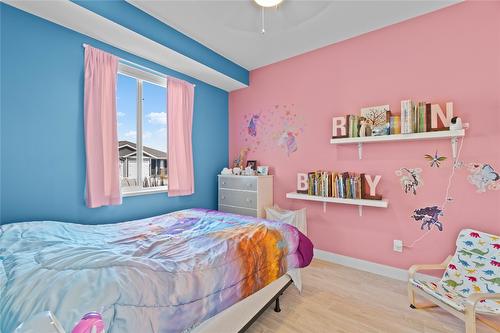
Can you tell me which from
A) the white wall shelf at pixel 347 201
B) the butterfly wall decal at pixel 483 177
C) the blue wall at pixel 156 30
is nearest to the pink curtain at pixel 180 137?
the blue wall at pixel 156 30

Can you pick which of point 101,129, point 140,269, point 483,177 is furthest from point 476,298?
point 101,129

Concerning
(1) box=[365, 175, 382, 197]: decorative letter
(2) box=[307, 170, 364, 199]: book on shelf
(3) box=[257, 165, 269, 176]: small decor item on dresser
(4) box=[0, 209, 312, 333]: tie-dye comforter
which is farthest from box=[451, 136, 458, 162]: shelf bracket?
(3) box=[257, 165, 269, 176]: small decor item on dresser

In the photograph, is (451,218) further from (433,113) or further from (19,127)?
(19,127)

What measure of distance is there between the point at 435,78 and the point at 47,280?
3393 mm

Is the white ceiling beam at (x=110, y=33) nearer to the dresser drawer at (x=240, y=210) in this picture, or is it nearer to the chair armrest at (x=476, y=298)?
the dresser drawer at (x=240, y=210)

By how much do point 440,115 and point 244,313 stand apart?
2510mm

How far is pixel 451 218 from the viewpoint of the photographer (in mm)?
2162

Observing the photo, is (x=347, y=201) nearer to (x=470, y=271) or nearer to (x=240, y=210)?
(x=470, y=271)

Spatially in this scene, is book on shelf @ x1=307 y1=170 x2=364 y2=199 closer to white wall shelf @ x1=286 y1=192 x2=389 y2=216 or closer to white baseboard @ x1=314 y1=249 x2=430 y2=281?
white wall shelf @ x1=286 y1=192 x2=389 y2=216

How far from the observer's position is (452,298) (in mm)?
1662

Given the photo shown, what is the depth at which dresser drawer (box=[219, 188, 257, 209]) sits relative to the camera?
10.5ft

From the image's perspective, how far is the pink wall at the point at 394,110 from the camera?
203cm

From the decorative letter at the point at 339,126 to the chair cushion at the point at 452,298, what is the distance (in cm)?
168

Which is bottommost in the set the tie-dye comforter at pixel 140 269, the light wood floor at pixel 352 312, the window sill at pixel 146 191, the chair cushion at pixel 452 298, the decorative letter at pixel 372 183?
the light wood floor at pixel 352 312
